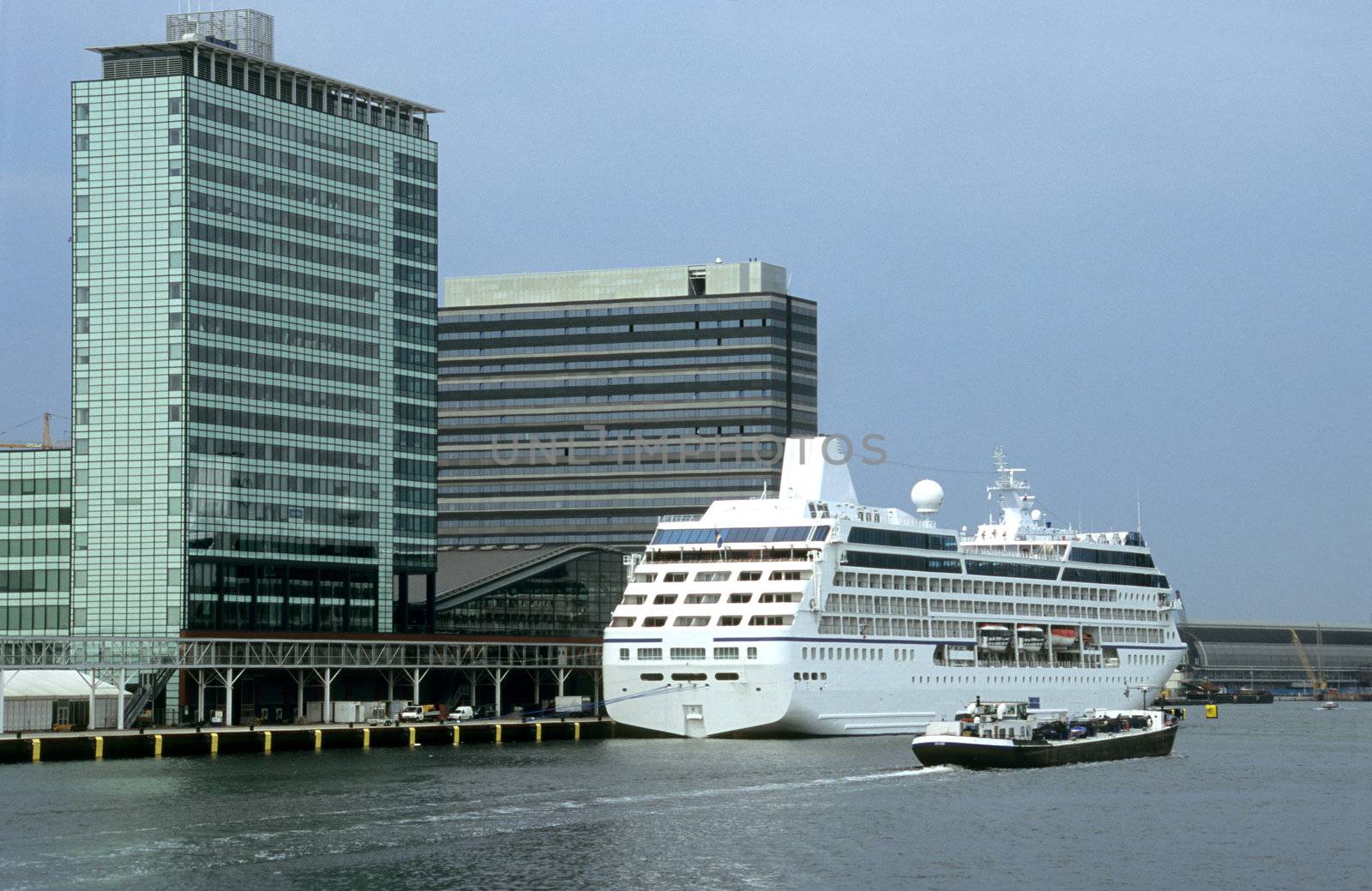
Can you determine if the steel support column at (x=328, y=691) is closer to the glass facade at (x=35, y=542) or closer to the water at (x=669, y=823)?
the glass facade at (x=35, y=542)

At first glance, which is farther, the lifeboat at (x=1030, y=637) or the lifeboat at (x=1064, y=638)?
the lifeboat at (x=1064, y=638)

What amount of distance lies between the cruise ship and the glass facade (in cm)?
4340

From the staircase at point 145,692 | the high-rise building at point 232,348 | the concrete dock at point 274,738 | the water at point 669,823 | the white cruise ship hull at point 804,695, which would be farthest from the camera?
the high-rise building at point 232,348

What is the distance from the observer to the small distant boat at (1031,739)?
11131cm

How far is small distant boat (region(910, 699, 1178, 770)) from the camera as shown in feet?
365

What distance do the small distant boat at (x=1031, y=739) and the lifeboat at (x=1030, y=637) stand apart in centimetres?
2731

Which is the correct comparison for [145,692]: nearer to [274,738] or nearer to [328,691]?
[328,691]

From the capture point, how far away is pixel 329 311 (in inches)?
6284

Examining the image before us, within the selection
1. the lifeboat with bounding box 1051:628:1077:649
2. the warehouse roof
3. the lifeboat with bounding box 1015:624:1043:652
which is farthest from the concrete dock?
the lifeboat with bounding box 1051:628:1077:649

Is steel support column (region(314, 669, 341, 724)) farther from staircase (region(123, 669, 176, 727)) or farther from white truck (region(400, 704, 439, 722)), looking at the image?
staircase (region(123, 669, 176, 727))

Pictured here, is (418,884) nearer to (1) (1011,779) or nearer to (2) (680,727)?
(1) (1011,779)

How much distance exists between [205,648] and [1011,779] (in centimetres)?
6206

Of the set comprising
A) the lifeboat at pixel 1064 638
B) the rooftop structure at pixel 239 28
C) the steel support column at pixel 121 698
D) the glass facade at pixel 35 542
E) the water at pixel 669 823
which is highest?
the rooftop structure at pixel 239 28

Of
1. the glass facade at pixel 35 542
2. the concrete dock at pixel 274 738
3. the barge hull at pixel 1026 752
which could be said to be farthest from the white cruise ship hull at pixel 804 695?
the glass facade at pixel 35 542
